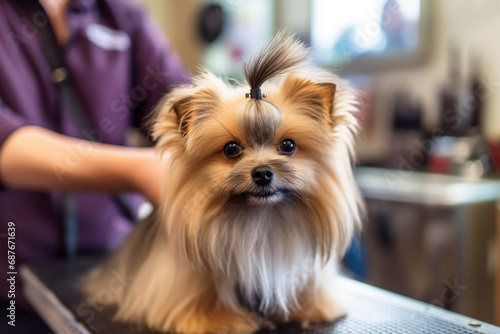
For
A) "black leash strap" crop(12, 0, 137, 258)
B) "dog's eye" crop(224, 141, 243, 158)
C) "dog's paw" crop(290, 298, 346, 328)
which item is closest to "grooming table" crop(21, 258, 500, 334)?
"dog's paw" crop(290, 298, 346, 328)

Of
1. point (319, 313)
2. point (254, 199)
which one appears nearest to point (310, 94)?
point (254, 199)

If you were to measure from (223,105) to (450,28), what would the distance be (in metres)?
2.07

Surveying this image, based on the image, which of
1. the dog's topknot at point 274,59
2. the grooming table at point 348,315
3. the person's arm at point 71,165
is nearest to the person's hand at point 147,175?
the person's arm at point 71,165

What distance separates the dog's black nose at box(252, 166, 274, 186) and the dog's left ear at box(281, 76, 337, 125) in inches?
5.8

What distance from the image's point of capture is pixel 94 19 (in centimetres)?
154

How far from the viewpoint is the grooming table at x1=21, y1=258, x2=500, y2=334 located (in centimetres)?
96

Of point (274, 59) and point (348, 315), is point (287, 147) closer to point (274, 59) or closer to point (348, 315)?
point (274, 59)

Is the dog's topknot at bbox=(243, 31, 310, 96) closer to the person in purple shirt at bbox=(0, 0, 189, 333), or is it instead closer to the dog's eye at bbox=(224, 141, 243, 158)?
the dog's eye at bbox=(224, 141, 243, 158)

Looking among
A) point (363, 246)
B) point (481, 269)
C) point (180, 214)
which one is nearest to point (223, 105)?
point (180, 214)

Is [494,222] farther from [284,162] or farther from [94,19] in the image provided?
[94,19]

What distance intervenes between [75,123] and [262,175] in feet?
2.82

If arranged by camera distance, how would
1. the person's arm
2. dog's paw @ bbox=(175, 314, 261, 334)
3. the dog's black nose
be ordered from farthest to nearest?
the person's arm → dog's paw @ bbox=(175, 314, 261, 334) → the dog's black nose

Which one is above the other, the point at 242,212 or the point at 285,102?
the point at 285,102

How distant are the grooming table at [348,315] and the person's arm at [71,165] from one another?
27cm
